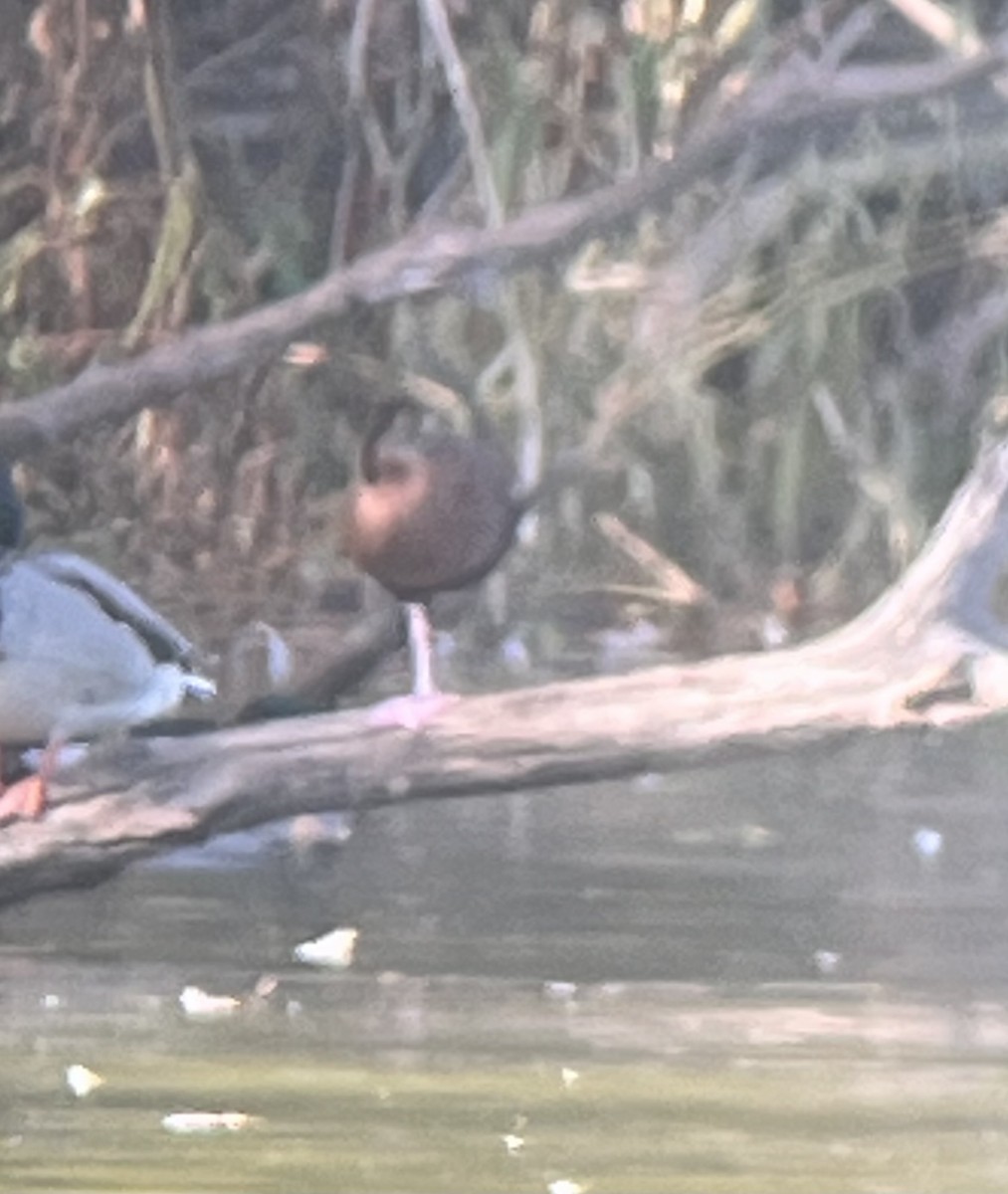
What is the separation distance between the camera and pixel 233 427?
21.2 ft

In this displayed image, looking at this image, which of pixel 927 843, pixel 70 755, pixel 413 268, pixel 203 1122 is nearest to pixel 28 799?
pixel 70 755

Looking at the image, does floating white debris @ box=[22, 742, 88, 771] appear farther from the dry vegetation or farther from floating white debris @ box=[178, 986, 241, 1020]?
the dry vegetation

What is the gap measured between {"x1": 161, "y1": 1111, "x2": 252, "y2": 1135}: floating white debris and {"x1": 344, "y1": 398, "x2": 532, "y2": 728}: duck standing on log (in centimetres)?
124

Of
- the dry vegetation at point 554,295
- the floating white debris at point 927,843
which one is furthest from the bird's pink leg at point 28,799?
the dry vegetation at point 554,295

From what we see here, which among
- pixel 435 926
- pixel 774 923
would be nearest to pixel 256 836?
pixel 435 926

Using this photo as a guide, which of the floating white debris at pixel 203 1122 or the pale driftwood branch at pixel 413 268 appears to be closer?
the floating white debris at pixel 203 1122

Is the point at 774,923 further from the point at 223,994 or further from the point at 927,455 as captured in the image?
the point at 927,455

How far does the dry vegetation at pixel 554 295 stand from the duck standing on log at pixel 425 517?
5.50ft

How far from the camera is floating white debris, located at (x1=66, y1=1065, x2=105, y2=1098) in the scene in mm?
2912

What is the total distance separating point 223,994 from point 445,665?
280cm

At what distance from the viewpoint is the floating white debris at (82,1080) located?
2912mm

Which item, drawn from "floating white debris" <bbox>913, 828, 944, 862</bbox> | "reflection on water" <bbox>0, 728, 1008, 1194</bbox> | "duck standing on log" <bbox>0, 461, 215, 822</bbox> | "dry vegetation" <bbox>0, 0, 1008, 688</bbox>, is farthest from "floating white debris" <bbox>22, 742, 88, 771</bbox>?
"dry vegetation" <bbox>0, 0, 1008, 688</bbox>

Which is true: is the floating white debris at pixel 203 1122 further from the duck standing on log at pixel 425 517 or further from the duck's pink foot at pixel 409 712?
the duck standing on log at pixel 425 517

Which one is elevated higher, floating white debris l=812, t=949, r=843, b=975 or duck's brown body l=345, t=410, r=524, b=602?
duck's brown body l=345, t=410, r=524, b=602
